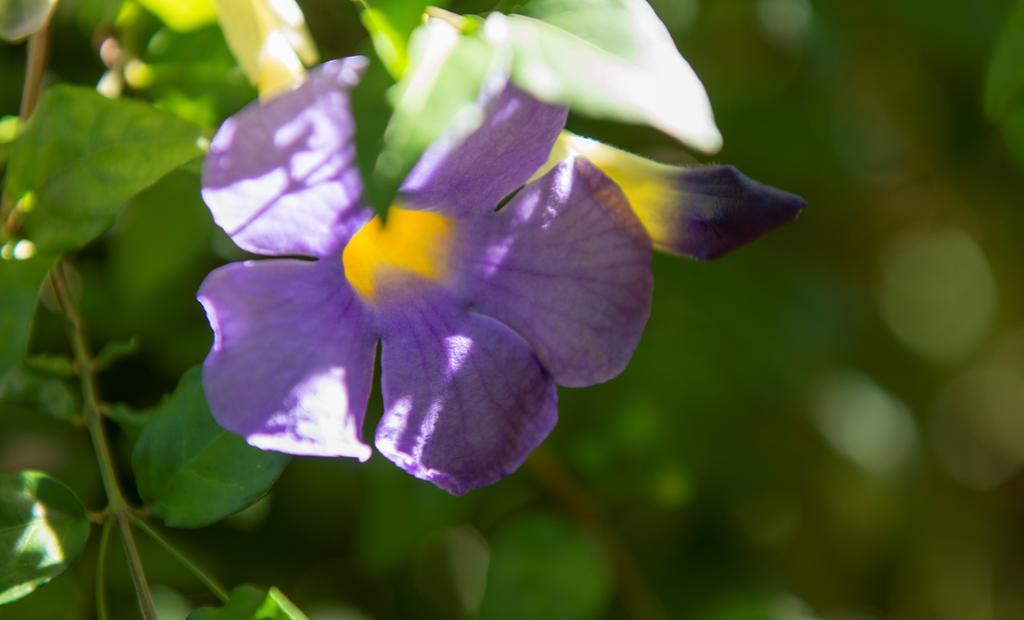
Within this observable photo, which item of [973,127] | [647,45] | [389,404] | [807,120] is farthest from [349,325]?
[973,127]

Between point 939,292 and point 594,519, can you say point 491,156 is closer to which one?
point 594,519

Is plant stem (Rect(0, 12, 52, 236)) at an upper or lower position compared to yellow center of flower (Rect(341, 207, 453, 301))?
upper

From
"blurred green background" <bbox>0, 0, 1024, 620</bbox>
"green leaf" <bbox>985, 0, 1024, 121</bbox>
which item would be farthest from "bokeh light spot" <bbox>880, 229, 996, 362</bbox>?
"green leaf" <bbox>985, 0, 1024, 121</bbox>

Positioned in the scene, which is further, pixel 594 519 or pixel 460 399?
pixel 594 519

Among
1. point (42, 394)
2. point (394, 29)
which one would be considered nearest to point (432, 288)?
point (394, 29)

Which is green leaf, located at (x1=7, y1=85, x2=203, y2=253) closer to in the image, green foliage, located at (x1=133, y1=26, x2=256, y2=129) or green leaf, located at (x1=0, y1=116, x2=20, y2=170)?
green leaf, located at (x1=0, y1=116, x2=20, y2=170)
